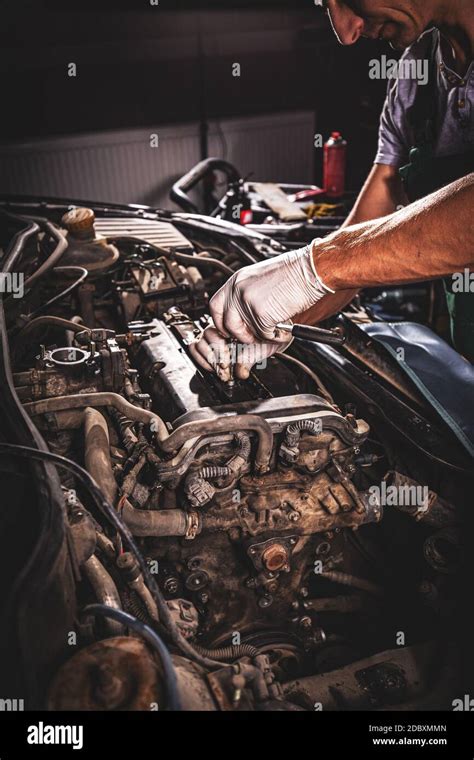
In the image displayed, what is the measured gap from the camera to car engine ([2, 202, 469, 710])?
1218 millimetres

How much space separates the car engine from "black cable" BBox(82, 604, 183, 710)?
4 cm

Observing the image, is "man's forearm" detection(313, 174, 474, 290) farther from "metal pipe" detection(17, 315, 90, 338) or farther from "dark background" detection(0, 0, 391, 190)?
"dark background" detection(0, 0, 391, 190)

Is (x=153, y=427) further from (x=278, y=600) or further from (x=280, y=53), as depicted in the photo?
(x=280, y=53)

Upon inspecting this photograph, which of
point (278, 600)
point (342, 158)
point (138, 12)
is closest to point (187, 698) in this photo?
point (278, 600)

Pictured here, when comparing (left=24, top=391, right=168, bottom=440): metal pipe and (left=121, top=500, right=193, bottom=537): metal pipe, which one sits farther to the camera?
(left=24, top=391, right=168, bottom=440): metal pipe

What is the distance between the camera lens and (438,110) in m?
1.91

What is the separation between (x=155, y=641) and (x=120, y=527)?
220mm

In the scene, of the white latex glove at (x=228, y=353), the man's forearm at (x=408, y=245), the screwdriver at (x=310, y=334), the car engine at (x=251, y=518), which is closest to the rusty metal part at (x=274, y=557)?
the car engine at (x=251, y=518)

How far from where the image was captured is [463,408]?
1.72 m

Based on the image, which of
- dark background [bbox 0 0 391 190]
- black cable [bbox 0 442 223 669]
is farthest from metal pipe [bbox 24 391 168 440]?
dark background [bbox 0 0 391 190]

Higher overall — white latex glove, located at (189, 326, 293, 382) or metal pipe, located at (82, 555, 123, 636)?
white latex glove, located at (189, 326, 293, 382)

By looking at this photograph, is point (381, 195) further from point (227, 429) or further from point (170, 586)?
point (170, 586)
